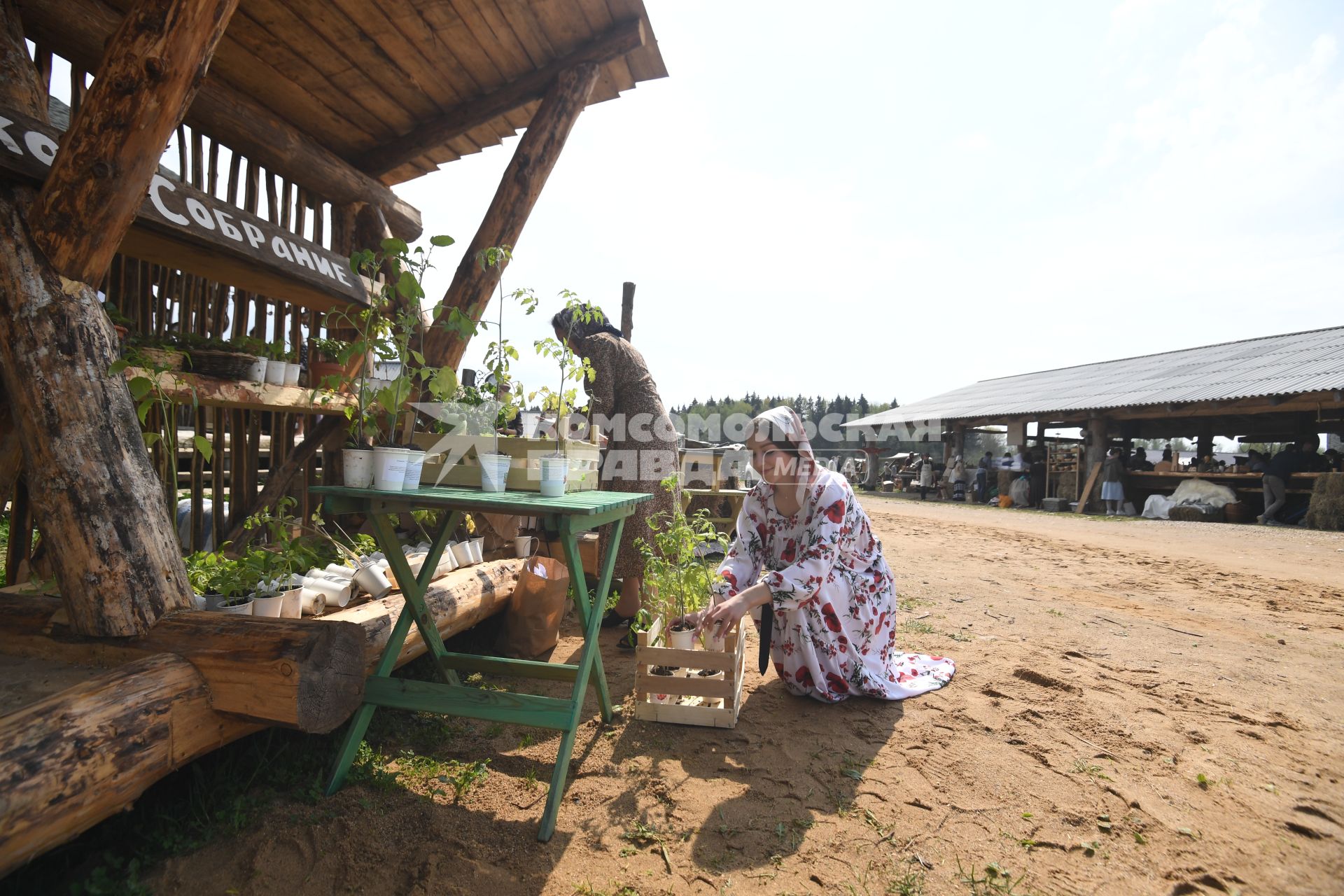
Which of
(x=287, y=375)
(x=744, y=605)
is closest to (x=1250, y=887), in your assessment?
(x=744, y=605)

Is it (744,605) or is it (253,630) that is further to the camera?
(744,605)

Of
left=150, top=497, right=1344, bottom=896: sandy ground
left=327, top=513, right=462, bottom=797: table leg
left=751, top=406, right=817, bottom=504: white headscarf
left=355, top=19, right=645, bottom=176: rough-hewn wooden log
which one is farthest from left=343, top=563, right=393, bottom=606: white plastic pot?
left=355, top=19, right=645, bottom=176: rough-hewn wooden log

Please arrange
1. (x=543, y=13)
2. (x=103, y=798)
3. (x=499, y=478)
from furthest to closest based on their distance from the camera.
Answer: (x=543, y=13) < (x=499, y=478) < (x=103, y=798)

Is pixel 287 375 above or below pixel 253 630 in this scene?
above

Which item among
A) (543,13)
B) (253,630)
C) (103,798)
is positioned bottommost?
(103,798)

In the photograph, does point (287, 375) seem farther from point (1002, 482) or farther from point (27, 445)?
point (1002, 482)

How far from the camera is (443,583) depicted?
3291mm

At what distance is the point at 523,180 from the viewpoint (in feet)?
14.9

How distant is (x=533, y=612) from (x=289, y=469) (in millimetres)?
1947

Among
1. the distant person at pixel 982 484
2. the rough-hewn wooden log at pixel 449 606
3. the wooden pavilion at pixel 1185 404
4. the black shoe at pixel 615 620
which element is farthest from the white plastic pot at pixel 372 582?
the distant person at pixel 982 484

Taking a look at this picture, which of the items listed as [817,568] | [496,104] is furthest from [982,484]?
[817,568]

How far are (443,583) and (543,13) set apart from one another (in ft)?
10.9

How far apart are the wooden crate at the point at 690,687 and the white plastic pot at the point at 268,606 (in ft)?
4.61

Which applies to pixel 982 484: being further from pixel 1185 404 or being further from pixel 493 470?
pixel 493 470
